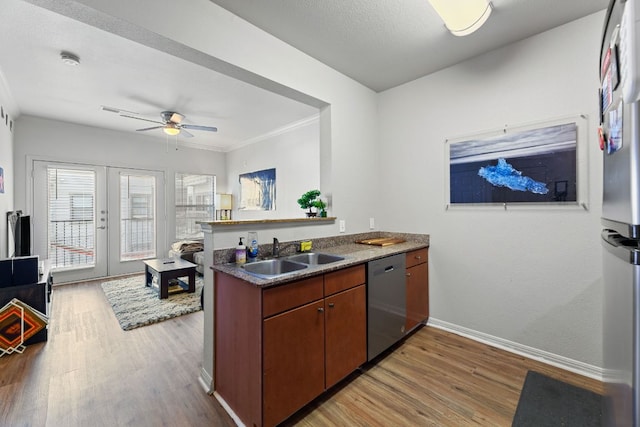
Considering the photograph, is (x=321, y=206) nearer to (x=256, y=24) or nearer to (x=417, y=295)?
(x=417, y=295)

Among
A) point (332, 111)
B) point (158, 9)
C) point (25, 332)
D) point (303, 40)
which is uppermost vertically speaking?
point (303, 40)

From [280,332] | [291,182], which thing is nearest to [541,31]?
[280,332]

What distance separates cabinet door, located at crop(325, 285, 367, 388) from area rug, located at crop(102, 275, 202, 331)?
7.59ft

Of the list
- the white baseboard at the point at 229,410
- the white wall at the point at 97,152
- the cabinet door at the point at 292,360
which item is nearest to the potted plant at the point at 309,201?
the cabinet door at the point at 292,360

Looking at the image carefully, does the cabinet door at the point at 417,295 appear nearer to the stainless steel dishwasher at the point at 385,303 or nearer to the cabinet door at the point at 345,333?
the stainless steel dishwasher at the point at 385,303

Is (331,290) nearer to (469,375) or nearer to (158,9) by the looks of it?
(469,375)

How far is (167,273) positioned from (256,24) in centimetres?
334

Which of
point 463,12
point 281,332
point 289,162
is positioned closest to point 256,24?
point 463,12

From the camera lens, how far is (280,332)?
1537mm

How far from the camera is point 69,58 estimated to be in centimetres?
269

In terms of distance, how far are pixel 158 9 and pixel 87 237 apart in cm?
504

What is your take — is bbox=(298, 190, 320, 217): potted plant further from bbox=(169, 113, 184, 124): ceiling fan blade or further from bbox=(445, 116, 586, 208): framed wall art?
bbox=(169, 113, 184, 124): ceiling fan blade

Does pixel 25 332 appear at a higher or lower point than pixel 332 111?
lower

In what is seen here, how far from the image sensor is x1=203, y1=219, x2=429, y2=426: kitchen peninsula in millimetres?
1495
